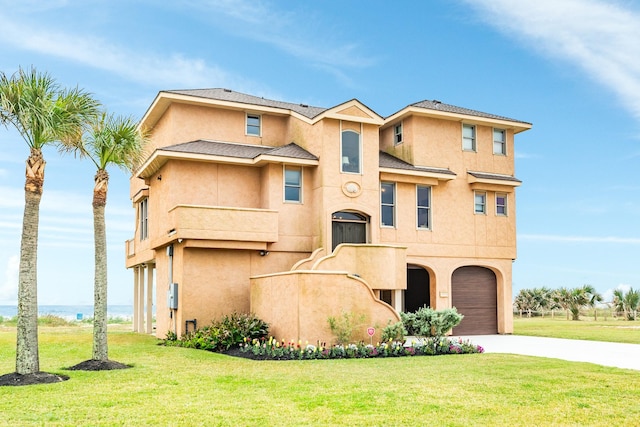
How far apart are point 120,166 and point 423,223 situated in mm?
16263

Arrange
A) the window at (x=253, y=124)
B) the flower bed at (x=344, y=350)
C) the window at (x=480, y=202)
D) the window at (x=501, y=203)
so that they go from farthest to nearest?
the window at (x=501, y=203)
the window at (x=480, y=202)
the window at (x=253, y=124)
the flower bed at (x=344, y=350)

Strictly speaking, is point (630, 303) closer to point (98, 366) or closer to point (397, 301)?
point (397, 301)

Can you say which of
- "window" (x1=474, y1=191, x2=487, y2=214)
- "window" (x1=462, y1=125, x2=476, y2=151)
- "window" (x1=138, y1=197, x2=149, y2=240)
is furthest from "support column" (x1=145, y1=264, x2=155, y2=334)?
"window" (x1=462, y1=125, x2=476, y2=151)

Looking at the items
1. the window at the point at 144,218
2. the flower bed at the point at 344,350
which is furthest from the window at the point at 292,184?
the window at the point at 144,218

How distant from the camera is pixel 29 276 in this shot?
14664mm

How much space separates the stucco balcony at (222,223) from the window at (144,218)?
19.8 feet

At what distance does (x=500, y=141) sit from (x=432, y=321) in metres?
12.7

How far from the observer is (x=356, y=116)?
27.2 m

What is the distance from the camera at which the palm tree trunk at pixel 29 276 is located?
14586 millimetres

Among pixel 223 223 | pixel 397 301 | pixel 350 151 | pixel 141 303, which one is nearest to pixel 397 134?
pixel 350 151

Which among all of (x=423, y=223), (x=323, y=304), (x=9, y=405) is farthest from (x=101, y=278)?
(x=423, y=223)

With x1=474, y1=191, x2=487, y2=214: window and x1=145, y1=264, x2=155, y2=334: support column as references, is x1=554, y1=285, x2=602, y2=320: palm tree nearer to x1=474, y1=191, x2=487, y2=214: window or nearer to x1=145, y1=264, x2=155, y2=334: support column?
x1=474, y1=191, x2=487, y2=214: window

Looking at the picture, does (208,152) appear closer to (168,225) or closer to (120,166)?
(168,225)

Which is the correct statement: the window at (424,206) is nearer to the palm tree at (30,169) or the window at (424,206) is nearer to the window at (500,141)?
the window at (500,141)
